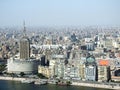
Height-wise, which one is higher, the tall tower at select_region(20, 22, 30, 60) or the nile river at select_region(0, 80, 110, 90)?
the tall tower at select_region(20, 22, 30, 60)

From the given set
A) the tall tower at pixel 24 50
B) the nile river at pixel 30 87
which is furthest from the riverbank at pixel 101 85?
the tall tower at pixel 24 50

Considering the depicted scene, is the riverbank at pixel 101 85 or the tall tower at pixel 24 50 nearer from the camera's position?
the riverbank at pixel 101 85

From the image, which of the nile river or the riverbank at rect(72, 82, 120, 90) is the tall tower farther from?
the riverbank at rect(72, 82, 120, 90)

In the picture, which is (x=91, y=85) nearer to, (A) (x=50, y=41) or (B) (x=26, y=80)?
(B) (x=26, y=80)

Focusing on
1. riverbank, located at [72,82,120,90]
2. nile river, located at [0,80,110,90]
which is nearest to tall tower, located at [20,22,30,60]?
nile river, located at [0,80,110,90]

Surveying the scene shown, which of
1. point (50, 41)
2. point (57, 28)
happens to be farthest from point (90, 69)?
point (57, 28)

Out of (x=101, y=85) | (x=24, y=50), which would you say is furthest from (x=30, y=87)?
(x=24, y=50)

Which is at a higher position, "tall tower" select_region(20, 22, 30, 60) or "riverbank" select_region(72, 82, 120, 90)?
"tall tower" select_region(20, 22, 30, 60)

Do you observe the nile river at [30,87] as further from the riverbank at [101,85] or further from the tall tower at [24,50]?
the tall tower at [24,50]

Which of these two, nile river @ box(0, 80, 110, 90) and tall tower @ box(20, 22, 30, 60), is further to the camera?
tall tower @ box(20, 22, 30, 60)

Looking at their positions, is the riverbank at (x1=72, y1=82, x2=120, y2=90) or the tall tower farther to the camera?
the tall tower

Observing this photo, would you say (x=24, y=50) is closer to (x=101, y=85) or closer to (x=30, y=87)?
(x=30, y=87)
